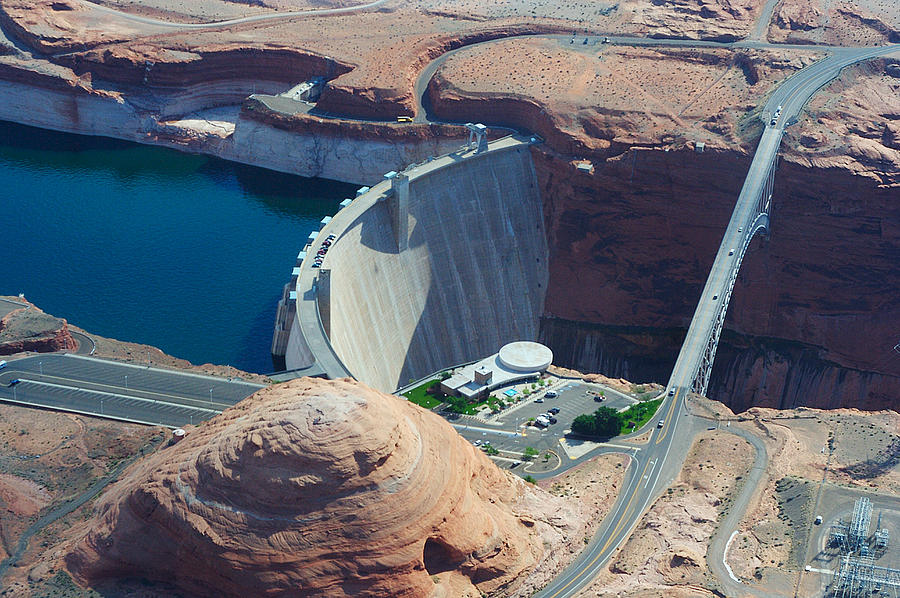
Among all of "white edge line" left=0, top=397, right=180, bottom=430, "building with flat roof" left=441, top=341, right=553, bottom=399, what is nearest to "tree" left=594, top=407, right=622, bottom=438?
"building with flat roof" left=441, top=341, right=553, bottom=399

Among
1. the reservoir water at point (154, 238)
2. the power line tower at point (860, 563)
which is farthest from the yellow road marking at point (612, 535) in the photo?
the reservoir water at point (154, 238)

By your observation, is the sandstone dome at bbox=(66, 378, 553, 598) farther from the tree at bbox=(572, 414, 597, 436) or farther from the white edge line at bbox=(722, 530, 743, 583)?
the tree at bbox=(572, 414, 597, 436)

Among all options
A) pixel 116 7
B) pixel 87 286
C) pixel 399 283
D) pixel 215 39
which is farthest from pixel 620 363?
pixel 116 7

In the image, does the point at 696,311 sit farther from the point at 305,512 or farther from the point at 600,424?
the point at 305,512

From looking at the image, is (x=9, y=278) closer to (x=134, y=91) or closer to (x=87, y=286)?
(x=87, y=286)

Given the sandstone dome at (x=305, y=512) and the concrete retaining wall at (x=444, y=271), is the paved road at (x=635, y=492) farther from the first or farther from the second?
the concrete retaining wall at (x=444, y=271)

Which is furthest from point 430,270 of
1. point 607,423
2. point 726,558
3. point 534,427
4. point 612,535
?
point 726,558
